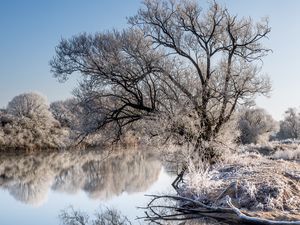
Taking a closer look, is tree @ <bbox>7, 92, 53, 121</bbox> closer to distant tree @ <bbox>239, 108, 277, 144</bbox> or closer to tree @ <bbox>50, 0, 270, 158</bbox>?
distant tree @ <bbox>239, 108, 277, 144</bbox>

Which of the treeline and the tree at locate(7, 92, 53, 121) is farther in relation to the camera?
the tree at locate(7, 92, 53, 121)

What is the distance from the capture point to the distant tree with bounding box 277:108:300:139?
61.1 meters

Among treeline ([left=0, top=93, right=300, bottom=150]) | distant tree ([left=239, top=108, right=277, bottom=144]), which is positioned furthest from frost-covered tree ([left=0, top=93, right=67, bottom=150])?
distant tree ([left=239, top=108, right=277, bottom=144])

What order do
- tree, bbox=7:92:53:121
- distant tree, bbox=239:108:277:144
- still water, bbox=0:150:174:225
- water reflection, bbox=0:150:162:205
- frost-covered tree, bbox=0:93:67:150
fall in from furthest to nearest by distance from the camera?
1. tree, bbox=7:92:53:121
2. distant tree, bbox=239:108:277:144
3. frost-covered tree, bbox=0:93:67:150
4. water reflection, bbox=0:150:162:205
5. still water, bbox=0:150:174:225

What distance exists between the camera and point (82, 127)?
2002cm

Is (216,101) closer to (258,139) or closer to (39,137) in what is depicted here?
(39,137)

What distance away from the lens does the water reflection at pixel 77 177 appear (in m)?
17.1

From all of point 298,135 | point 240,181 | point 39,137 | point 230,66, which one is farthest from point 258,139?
point 240,181

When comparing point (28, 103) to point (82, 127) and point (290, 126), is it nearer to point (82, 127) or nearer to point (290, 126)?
point (290, 126)

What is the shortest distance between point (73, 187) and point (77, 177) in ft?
11.8

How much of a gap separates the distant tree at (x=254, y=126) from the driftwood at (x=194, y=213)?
3513 centimetres

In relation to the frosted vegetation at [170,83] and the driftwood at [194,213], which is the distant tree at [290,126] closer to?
the frosted vegetation at [170,83]

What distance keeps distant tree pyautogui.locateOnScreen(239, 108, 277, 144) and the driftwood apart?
3513 centimetres

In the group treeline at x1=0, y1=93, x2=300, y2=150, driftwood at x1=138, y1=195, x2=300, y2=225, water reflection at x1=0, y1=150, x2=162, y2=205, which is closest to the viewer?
driftwood at x1=138, y1=195, x2=300, y2=225
